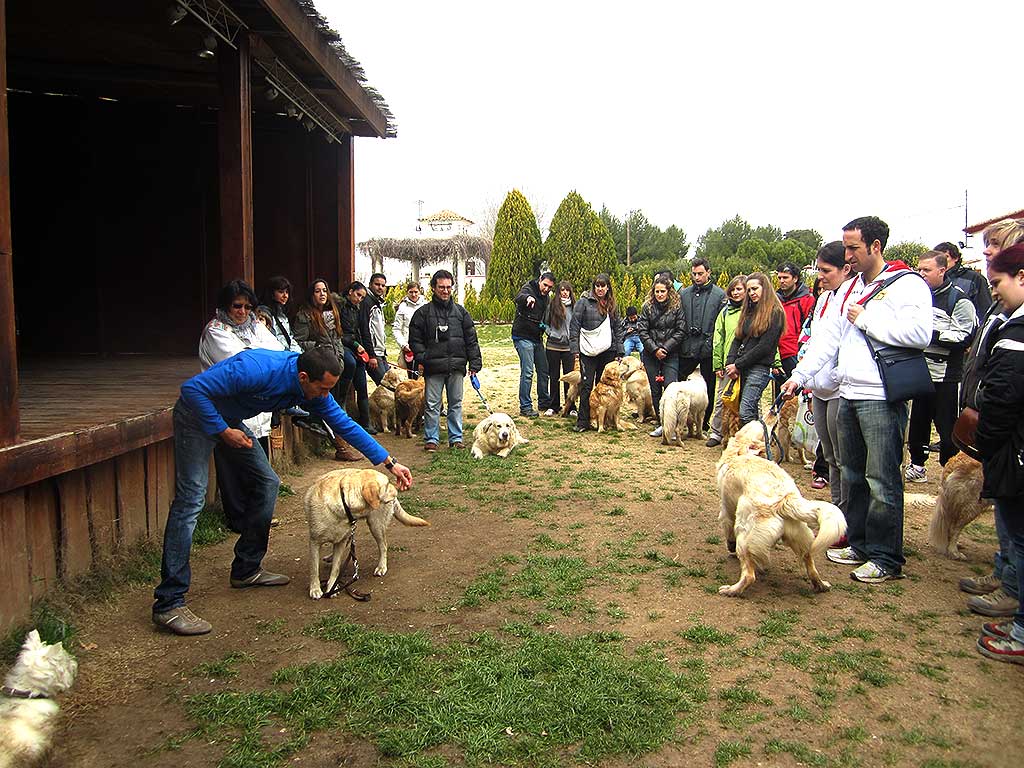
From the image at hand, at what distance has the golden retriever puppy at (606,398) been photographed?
33.5ft

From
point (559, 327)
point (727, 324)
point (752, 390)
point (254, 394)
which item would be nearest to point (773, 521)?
point (254, 394)

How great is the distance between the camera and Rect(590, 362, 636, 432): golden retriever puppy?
33.5 feet

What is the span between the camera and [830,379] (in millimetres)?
4992

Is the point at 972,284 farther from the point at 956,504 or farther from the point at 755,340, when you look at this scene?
the point at 956,504

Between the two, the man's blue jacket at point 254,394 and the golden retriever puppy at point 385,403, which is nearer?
the man's blue jacket at point 254,394

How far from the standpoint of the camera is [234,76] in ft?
24.1

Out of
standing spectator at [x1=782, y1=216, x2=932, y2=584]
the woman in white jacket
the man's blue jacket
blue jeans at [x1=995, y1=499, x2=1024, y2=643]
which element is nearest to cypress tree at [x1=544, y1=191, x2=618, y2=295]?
the woman in white jacket

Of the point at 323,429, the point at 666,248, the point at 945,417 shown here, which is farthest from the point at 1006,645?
the point at 666,248

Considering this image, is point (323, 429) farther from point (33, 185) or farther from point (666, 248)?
point (666, 248)

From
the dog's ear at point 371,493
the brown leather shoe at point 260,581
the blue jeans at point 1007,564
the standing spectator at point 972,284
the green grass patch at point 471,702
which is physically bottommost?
the brown leather shoe at point 260,581

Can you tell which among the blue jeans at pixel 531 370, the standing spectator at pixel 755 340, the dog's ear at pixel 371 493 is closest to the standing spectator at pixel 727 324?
the standing spectator at pixel 755 340

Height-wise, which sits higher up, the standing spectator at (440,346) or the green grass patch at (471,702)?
the standing spectator at (440,346)

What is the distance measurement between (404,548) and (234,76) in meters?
4.89

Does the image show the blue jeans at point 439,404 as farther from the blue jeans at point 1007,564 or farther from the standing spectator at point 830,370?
the blue jeans at point 1007,564
